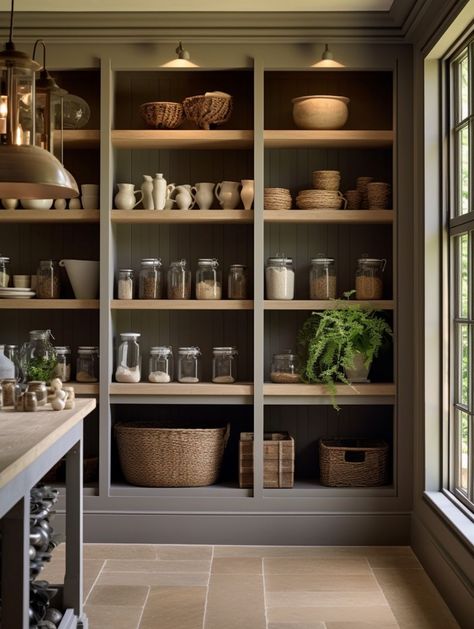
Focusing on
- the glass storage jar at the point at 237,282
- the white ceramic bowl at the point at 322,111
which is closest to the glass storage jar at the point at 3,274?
the glass storage jar at the point at 237,282

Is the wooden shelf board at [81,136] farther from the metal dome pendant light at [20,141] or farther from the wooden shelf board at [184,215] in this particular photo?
the metal dome pendant light at [20,141]

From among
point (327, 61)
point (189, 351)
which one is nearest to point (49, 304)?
point (189, 351)

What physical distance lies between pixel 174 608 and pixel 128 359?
1.57m

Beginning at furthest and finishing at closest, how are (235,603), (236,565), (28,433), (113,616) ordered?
1. (236,565)
2. (235,603)
3. (113,616)
4. (28,433)

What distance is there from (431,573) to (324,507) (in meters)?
0.76

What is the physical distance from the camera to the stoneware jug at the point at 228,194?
15.5ft

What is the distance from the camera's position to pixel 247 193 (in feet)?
15.3

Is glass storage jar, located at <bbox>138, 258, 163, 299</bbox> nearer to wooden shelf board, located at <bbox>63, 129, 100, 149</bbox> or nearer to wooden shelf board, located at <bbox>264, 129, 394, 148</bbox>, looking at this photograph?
wooden shelf board, located at <bbox>63, 129, 100, 149</bbox>

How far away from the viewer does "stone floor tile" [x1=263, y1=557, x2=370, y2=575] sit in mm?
4102

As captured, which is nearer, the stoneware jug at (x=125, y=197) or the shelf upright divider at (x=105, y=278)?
the shelf upright divider at (x=105, y=278)

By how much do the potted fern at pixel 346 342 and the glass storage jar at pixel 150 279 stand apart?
3.10 feet

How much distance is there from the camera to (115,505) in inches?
180

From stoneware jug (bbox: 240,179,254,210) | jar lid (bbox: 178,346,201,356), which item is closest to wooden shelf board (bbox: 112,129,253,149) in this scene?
stoneware jug (bbox: 240,179,254,210)

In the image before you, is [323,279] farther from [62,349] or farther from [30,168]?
[30,168]
